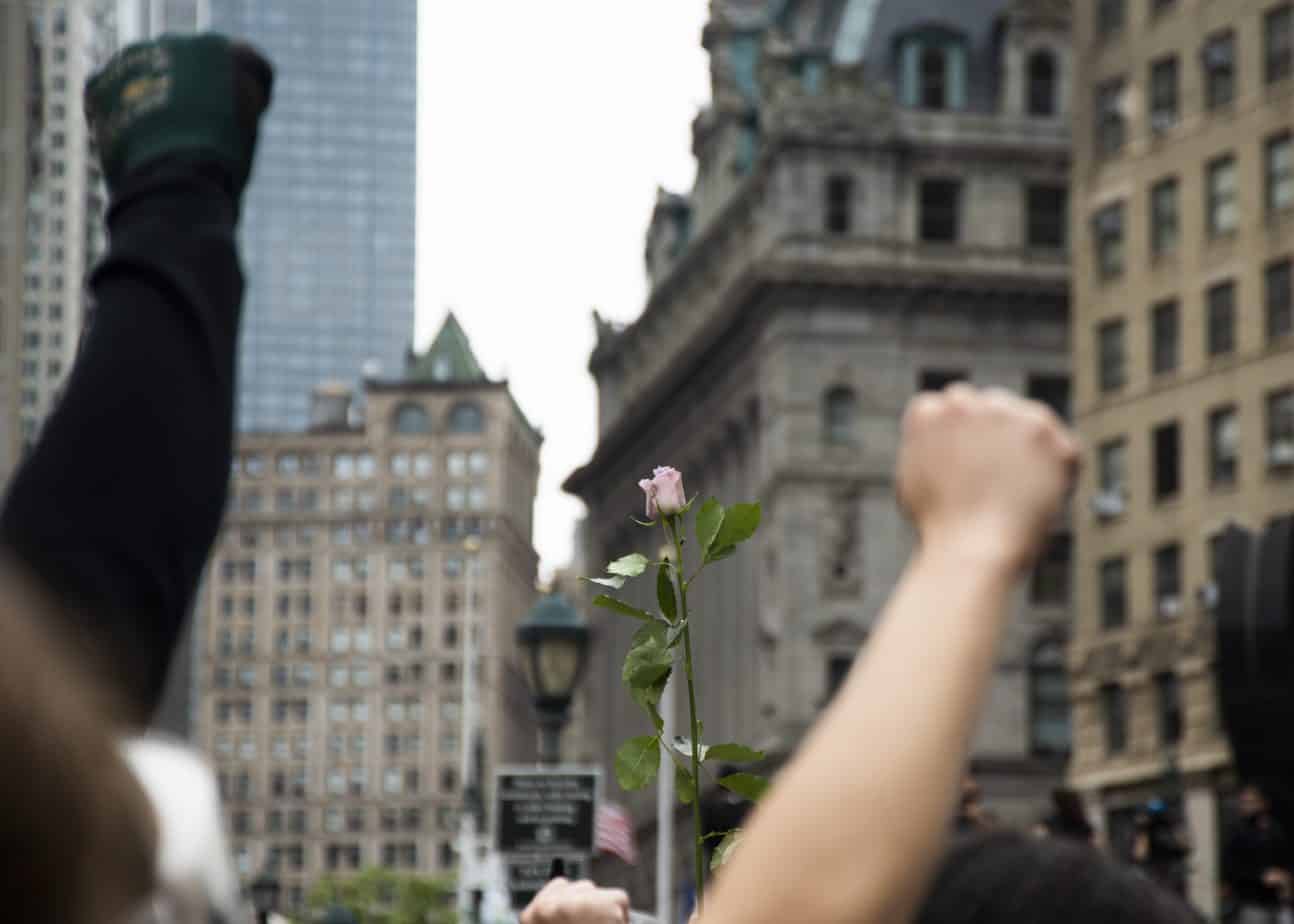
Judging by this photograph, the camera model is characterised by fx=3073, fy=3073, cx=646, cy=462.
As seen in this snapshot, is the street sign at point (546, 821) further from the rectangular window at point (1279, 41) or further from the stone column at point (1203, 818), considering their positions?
the rectangular window at point (1279, 41)

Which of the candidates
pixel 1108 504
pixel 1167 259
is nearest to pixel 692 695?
pixel 1167 259

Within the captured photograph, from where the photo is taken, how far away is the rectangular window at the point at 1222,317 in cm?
5812

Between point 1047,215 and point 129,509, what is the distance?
3164 inches

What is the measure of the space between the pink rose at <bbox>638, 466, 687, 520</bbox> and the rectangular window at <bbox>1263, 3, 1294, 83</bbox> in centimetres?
5328

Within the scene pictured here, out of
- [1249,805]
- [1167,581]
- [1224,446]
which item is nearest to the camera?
[1249,805]

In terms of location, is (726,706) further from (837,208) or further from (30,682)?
(30,682)

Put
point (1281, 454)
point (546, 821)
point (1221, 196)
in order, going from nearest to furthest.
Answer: point (546, 821) < point (1281, 454) < point (1221, 196)

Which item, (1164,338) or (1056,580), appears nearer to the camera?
(1164,338)

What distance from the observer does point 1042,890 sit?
252 centimetres

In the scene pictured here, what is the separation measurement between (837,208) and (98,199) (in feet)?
151

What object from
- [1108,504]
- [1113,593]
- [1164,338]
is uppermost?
[1164,338]

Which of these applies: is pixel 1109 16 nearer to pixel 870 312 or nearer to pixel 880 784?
pixel 870 312

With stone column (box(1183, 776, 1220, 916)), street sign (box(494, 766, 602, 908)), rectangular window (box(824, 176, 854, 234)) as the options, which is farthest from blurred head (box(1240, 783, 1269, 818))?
rectangular window (box(824, 176, 854, 234))

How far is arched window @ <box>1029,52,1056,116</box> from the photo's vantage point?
83562mm
